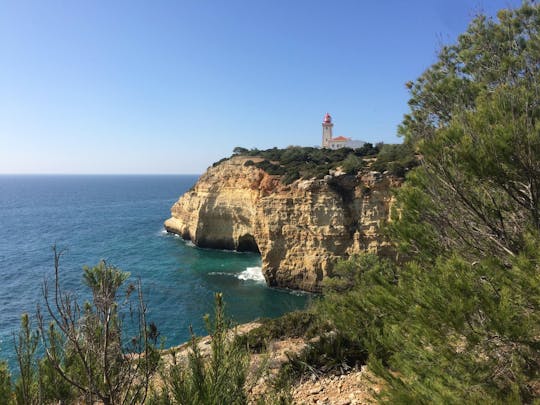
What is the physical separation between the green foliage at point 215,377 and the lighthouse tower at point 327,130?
185ft

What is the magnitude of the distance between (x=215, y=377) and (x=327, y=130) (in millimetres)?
57910

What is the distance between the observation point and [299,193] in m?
26.4

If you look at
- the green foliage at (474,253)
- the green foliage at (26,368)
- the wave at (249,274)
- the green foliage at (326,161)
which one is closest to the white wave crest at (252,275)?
the wave at (249,274)

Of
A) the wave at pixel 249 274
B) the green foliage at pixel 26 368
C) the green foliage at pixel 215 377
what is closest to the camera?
the green foliage at pixel 215 377

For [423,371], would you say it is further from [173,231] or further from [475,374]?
[173,231]

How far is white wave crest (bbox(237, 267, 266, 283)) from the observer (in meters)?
27.7

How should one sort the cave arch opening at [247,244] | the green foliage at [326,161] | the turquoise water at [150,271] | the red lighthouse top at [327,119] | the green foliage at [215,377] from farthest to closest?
the red lighthouse top at [327,119], the cave arch opening at [247,244], the green foliage at [326,161], the turquoise water at [150,271], the green foliage at [215,377]

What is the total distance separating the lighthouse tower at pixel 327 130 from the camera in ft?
192

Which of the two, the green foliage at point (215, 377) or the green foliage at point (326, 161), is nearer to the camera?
the green foliage at point (215, 377)

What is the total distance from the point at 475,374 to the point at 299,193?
22.7 meters

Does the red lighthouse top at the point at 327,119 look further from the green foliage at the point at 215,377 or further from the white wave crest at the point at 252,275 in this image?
the green foliage at the point at 215,377

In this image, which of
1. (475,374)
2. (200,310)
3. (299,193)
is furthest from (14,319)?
(475,374)

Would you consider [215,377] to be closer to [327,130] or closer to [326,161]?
[326,161]

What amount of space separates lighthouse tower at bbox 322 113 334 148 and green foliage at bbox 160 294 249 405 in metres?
56.4
